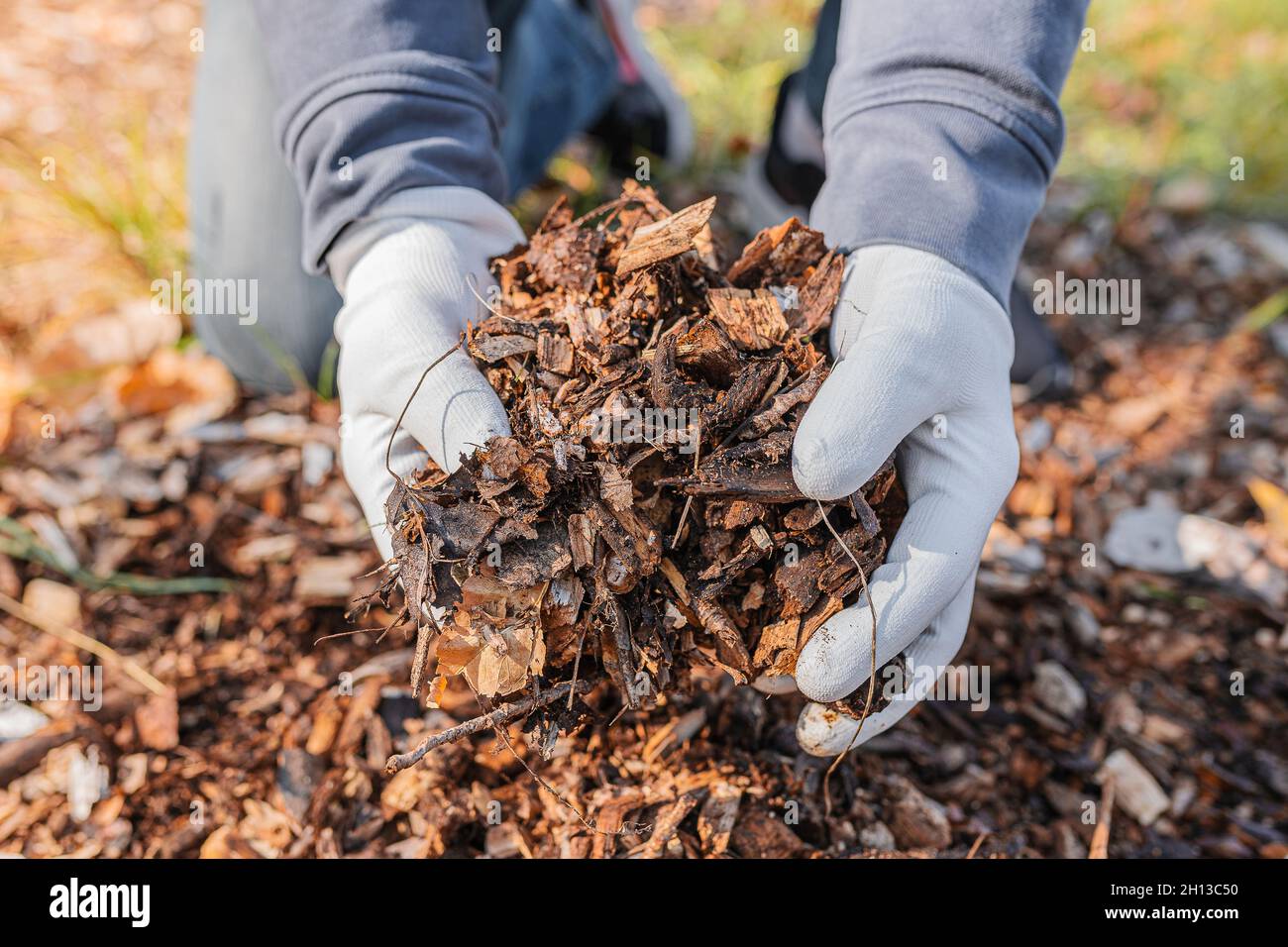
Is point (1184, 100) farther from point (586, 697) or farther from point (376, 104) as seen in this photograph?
point (586, 697)

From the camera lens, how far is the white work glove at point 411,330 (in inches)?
68.6

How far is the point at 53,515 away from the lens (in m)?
2.55

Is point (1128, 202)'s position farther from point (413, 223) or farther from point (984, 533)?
point (413, 223)

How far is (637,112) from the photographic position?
3.61 m

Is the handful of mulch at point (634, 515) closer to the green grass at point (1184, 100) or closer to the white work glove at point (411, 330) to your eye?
the white work glove at point (411, 330)

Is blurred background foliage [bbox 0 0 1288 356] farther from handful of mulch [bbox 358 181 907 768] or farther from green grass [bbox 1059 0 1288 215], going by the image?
handful of mulch [bbox 358 181 907 768]

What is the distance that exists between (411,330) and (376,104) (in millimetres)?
646

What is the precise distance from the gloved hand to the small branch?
1.44 feet

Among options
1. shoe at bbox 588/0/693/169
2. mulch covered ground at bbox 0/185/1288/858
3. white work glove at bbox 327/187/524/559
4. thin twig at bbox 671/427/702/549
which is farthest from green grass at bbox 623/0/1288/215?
thin twig at bbox 671/427/702/549

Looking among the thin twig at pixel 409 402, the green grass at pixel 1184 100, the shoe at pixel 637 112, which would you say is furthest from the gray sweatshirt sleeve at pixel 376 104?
the green grass at pixel 1184 100

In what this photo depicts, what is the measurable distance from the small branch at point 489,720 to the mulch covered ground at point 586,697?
7 cm

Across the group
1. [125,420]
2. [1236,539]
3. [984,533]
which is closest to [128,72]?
[125,420]

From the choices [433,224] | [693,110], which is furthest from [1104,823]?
[693,110]

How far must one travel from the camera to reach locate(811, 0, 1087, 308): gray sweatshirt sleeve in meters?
1.90
